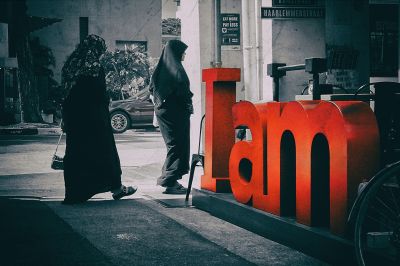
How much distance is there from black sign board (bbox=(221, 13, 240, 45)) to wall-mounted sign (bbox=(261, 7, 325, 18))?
362 cm

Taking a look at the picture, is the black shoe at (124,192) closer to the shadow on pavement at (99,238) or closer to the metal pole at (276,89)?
the shadow on pavement at (99,238)

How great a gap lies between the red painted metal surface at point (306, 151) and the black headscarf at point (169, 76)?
86.4 inches

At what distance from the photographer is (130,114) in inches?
982

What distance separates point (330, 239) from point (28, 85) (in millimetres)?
25918

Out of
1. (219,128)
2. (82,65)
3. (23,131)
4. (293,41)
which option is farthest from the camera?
(23,131)

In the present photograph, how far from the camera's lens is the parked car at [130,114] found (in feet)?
81.1

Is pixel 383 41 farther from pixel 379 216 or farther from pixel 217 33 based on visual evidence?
pixel 379 216

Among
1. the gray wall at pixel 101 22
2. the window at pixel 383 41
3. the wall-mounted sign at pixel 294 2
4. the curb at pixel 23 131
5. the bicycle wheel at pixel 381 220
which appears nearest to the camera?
the bicycle wheel at pixel 381 220

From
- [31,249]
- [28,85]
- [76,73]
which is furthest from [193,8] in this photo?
[28,85]

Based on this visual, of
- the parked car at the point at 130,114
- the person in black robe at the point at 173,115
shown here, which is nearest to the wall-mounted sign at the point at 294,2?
the person in black robe at the point at 173,115

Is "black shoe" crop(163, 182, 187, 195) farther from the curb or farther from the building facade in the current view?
the curb

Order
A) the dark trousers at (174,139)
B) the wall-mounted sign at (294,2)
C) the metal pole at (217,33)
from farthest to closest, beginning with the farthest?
the metal pole at (217,33) → the wall-mounted sign at (294,2) → the dark trousers at (174,139)

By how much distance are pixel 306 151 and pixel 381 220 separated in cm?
123

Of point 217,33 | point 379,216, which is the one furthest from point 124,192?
point 217,33
